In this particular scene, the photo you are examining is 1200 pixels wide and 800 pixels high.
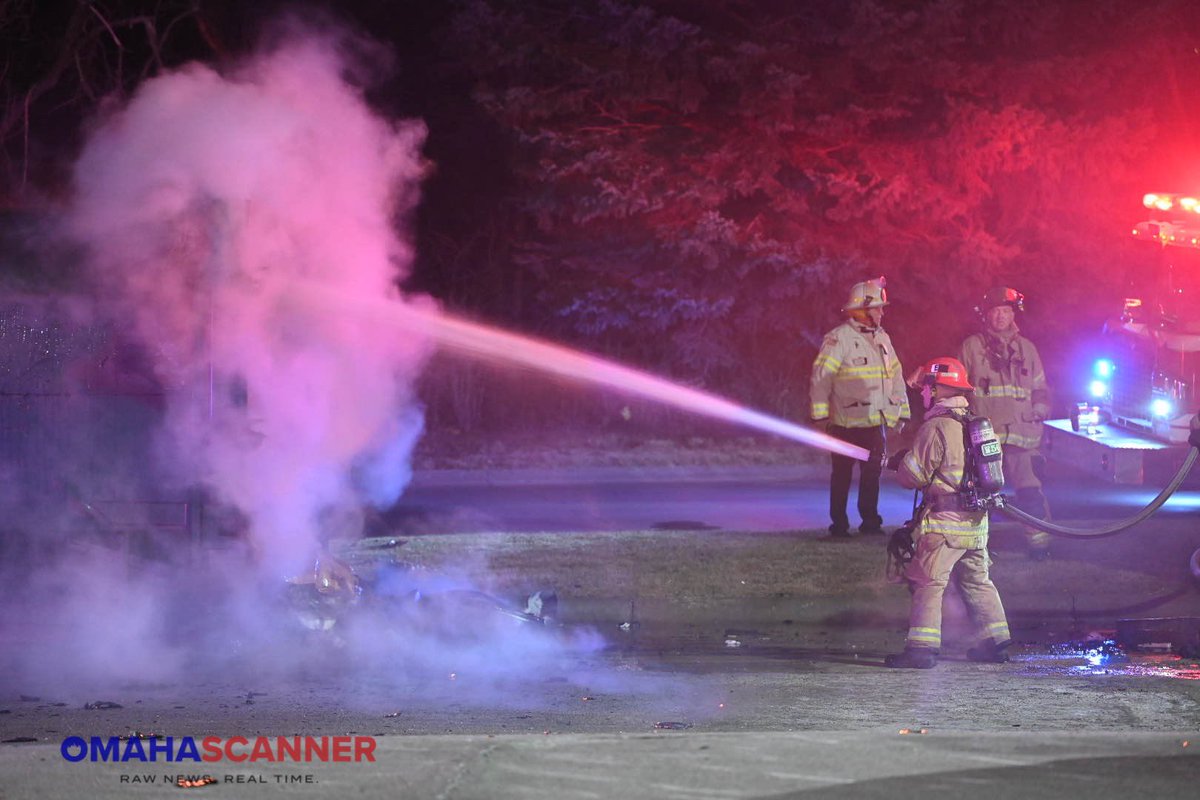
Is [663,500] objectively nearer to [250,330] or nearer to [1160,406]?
[1160,406]

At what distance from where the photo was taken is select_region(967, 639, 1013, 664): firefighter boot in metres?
7.15

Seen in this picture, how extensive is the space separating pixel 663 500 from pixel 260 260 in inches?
281

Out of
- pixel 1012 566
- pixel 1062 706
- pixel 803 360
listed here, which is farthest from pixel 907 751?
pixel 803 360

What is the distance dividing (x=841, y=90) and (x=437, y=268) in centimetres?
924

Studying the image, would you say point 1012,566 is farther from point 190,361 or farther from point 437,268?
point 437,268

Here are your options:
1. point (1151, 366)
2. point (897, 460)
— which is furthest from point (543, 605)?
point (1151, 366)

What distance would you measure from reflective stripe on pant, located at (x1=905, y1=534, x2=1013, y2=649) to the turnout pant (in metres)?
2.73

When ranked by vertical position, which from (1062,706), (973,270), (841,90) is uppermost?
(841,90)

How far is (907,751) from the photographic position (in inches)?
193

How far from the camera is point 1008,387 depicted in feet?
31.5

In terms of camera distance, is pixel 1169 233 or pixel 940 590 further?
pixel 1169 233

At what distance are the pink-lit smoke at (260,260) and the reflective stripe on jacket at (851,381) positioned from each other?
3423 millimetres

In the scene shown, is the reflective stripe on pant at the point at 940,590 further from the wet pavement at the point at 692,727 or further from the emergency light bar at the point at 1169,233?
the emergency light bar at the point at 1169,233

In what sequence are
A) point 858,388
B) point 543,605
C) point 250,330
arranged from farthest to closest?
point 858,388 < point 543,605 < point 250,330
